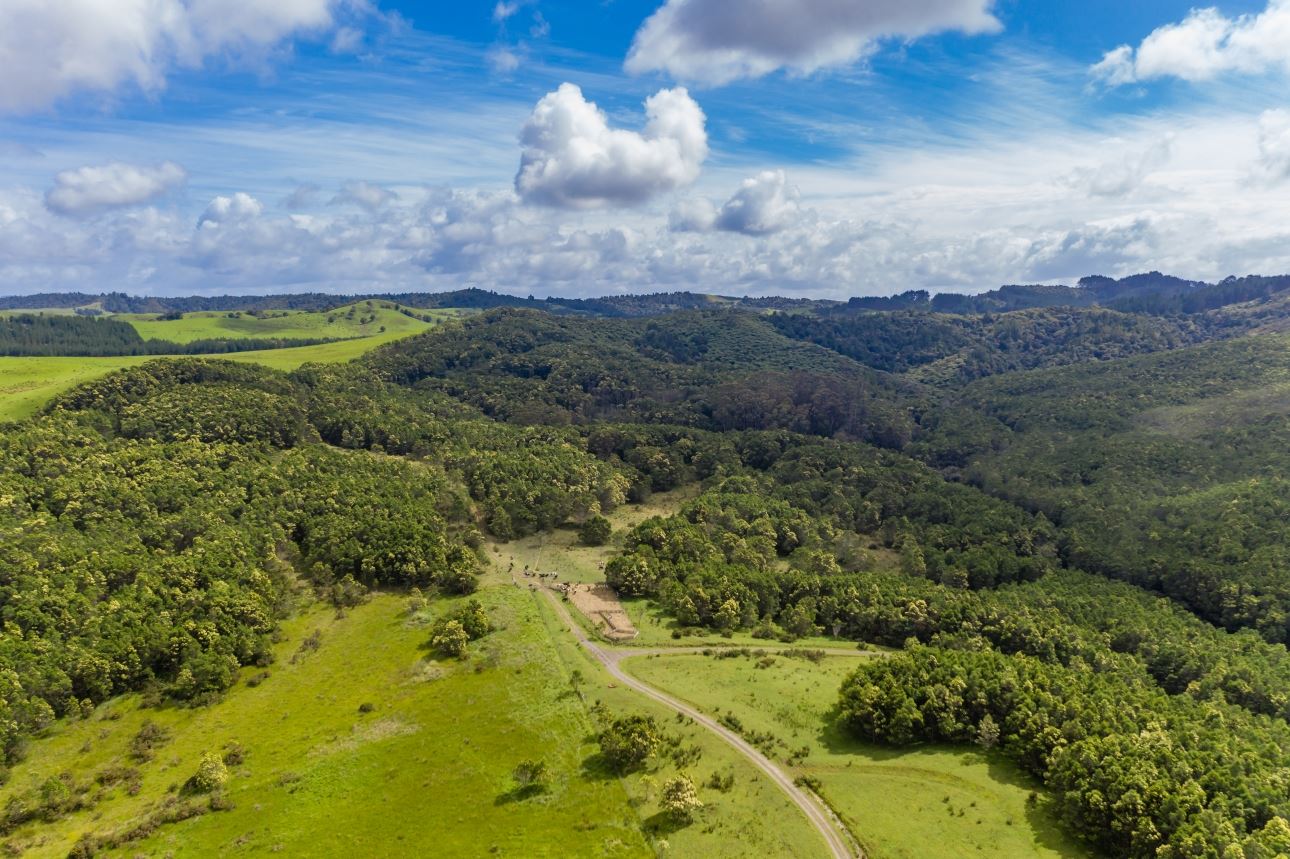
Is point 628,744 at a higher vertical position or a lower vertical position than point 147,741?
higher

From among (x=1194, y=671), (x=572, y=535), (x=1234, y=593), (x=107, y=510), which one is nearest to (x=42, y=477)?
(x=107, y=510)

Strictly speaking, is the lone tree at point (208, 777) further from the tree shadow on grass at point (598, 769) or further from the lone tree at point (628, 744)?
the lone tree at point (628, 744)

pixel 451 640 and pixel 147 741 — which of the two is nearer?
pixel 147 741

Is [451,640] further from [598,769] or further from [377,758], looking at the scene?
[598,769]

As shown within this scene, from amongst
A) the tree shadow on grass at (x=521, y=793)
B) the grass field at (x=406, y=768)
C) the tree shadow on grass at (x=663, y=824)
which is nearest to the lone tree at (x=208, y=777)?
the grass field at (x=406, y=768)

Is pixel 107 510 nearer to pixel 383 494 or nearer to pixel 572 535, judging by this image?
pixel 383 494

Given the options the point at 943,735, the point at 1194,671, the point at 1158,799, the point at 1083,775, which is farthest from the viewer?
the point at 1194,671

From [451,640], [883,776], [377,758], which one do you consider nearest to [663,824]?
[883,776]

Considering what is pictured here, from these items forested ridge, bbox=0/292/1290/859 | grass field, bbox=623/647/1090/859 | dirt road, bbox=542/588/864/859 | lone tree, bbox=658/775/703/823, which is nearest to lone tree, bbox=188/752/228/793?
Answer: forested ridge, bbox=0/292/1290/859
